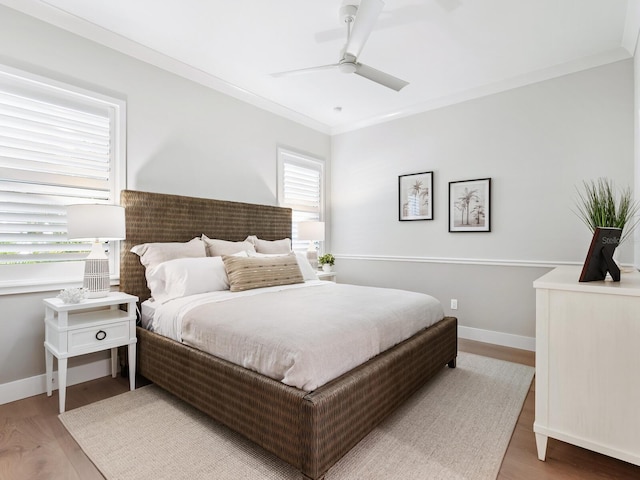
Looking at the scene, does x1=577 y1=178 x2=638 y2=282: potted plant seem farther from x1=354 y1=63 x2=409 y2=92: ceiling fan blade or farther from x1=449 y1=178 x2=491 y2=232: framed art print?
x1=354 y1=63 x2=409 y2=92: ceiling fan blade

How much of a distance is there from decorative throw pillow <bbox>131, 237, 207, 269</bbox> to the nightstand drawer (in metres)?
0.56

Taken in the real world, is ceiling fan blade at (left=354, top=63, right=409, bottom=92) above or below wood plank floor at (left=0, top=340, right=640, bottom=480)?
above

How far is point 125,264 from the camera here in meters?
2.86

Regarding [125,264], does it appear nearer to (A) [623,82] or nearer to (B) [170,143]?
(B) [170,143]

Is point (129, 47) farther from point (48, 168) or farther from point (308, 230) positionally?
point (308, 230)

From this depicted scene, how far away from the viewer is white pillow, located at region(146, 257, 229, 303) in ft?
8.70

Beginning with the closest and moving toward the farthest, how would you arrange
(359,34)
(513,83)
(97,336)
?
1. (359,34)
2. (97,336)
3. (513,83)

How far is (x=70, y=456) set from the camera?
1.78 metres

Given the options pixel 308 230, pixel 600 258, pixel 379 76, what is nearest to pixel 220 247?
pixel 308 230

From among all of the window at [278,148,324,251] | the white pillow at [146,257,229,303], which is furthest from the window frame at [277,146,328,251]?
the white pillow at [146,257,229,303]

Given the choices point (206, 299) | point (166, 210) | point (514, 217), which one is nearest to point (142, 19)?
point (166, 210)

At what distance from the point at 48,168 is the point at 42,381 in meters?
1.59

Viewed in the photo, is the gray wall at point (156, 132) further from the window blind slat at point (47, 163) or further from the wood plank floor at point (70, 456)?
the wood plank floor at point (70, 456)

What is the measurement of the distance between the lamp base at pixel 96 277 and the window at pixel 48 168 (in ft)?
1.01
